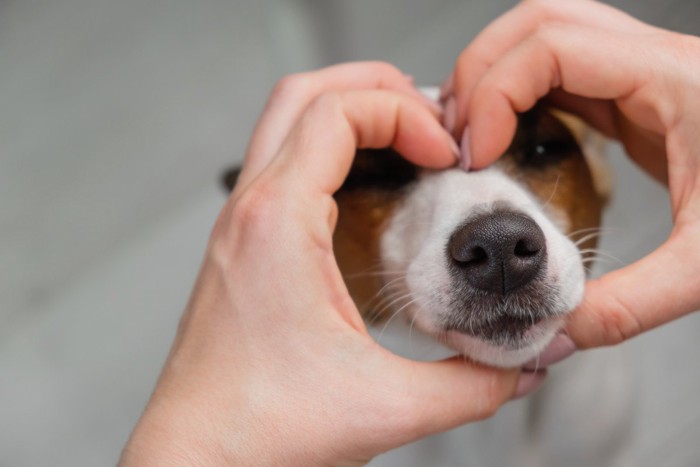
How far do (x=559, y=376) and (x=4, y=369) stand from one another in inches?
48.8

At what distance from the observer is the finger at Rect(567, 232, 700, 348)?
61cm

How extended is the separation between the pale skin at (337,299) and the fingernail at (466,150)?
24 mm

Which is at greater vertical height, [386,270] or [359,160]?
[359,160]

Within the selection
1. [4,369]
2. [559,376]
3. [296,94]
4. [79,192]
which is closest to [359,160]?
[296,94]

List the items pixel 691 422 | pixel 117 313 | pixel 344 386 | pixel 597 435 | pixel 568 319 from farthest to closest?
pixel 117 313
pixel 597 435
pixel 691 422
pixel 568 319
pixel 344 386

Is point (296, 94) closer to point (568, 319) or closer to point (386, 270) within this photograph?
point (386, 270)

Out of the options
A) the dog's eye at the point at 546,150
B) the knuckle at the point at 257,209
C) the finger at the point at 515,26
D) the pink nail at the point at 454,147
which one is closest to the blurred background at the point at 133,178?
the dog's eye at the point at 546,150

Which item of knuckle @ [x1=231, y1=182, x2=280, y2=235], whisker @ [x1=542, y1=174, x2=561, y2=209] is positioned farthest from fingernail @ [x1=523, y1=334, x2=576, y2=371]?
knuckle @ [x1=231, y1=182, x2=280, y2=235]

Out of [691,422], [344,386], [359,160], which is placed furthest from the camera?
[691,422]

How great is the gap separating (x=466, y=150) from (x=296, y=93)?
22cm

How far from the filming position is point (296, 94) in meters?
0.84

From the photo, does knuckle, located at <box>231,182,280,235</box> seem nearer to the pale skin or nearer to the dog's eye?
the pale skin

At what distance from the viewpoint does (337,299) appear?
626mm

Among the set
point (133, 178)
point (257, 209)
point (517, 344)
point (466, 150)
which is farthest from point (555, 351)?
point (133, 178)
